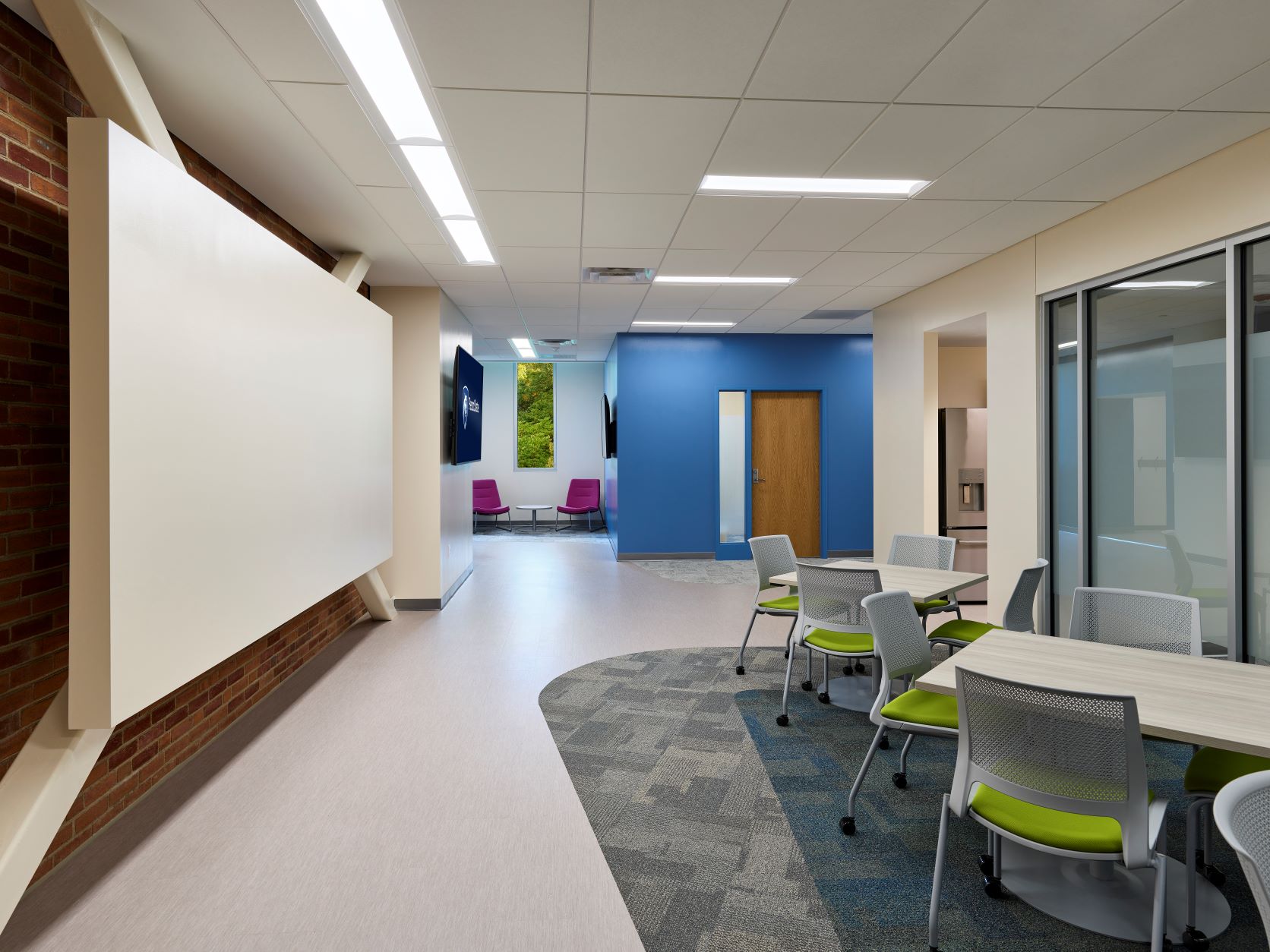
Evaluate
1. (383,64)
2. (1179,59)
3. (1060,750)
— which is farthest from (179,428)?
(1179,59)

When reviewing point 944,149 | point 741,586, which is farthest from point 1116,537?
point 741,586

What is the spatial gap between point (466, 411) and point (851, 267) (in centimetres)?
397

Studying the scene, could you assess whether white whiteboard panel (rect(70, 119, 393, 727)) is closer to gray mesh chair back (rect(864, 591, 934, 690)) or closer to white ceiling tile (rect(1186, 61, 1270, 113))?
gray mesh chair back (rect(864, 591, 934, 690))

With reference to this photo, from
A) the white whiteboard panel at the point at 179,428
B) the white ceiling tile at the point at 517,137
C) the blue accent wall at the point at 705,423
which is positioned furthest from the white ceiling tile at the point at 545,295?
the white whiteboard panel at the point at 179,428

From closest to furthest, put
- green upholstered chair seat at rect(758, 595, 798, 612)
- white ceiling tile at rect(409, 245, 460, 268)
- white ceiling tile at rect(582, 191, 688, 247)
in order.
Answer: white ceiling tile at rect(582, 191, 688, 247) < green upholstered chair seat at rect(758, 595, 798, 612) < white ceiling tile at rect(409, 245, 460, 268)

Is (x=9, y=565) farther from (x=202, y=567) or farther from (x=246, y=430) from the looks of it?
(x=246, y=430)

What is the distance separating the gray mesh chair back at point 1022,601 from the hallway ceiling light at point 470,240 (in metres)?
3.87

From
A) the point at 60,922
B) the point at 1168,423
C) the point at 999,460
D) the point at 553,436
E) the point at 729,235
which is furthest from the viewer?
the point at 553,436

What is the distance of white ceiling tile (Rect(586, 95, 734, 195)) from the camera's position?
120 inches

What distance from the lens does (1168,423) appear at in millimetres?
4023

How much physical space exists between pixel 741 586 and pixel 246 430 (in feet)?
18.6

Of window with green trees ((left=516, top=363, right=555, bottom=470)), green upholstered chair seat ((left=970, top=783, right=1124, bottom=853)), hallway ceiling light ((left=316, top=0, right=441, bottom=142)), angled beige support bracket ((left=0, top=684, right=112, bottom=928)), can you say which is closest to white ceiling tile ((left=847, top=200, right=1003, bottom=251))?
hallway ceiling light ((left=316, top=0, right=441, bottom=142))

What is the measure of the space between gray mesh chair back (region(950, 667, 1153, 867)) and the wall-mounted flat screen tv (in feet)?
18.6

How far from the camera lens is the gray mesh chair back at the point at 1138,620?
2.81 metres
